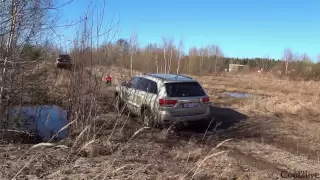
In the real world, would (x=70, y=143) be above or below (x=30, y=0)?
below

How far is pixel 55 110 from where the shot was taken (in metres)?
13.5

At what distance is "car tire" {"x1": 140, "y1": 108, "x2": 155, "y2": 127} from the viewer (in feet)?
31.8

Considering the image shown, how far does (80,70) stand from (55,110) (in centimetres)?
662

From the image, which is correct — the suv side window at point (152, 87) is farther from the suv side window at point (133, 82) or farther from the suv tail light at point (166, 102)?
the suv side window at point (133, 82)

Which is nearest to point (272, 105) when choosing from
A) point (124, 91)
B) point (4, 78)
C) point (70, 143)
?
point (124, 91)

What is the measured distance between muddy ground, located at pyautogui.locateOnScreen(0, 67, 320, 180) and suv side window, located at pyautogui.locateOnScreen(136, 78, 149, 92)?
1109mm

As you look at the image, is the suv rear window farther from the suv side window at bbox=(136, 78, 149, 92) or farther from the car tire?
the suv side window at bbox=(136, 78, 149, 92)

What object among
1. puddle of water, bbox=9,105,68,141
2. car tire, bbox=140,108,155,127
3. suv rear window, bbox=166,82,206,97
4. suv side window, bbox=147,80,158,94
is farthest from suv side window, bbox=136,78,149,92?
puddle of water, bbox=9,105,68,141

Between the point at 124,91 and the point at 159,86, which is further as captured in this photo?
the point at 124,91

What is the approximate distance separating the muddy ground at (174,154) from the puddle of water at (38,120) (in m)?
1.17

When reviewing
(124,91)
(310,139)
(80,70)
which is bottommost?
(310,139)

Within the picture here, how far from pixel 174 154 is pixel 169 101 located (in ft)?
8.86

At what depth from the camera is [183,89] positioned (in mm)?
9672

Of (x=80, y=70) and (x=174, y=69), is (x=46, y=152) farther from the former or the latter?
(x=174, y=69)
